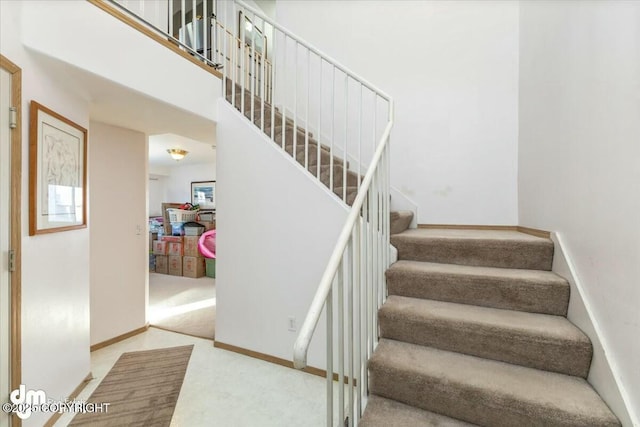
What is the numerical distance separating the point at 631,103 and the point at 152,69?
2587 millimetres

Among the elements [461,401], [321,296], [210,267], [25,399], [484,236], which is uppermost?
[484,236]

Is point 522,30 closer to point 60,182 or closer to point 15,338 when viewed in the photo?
point 60,182

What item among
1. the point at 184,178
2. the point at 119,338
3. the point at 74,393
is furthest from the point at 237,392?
the point at 184,178

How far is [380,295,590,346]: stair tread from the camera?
123 cm

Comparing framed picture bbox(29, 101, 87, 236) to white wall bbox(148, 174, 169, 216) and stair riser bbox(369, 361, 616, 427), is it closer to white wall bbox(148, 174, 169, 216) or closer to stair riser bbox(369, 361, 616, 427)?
stair riser bbox(369, 361, 616, 427)

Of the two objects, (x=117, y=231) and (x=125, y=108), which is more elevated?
(x=125, y=108)

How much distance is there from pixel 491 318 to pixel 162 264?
5.90 metres

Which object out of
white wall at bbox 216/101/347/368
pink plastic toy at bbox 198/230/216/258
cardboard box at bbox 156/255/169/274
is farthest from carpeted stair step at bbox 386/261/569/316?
cardboard box at bbox 156/255/169/274

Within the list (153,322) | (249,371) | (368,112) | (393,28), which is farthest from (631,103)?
(153,322)

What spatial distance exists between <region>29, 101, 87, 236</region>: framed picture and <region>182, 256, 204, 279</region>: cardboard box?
3.50 metres

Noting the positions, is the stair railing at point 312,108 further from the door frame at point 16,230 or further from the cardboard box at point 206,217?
the cardboard box at point 206,217

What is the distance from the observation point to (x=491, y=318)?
54.1 inches

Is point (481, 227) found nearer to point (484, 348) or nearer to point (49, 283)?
point (484, 348)

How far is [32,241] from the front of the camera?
55.8 inches
